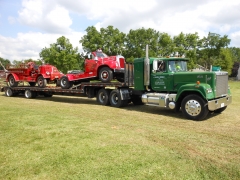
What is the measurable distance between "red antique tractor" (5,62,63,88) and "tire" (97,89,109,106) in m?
3.49

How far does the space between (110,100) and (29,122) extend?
4544 millimetres

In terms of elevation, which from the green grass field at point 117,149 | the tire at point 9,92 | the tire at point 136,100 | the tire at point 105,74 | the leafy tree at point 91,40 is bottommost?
the green grass field at point 117,149

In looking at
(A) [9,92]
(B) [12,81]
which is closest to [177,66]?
(B) [12,81]

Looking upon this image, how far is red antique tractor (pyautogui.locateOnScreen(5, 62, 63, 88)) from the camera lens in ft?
43.8

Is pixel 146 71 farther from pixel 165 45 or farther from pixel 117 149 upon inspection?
pixel 165 45

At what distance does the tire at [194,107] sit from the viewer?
735cm

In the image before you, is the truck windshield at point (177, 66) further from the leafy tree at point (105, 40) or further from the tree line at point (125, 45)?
the leafy tree at point (105, 40)

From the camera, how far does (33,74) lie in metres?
14.0

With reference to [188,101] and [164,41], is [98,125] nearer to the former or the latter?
[188,101]

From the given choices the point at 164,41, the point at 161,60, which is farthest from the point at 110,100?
the point at 164,41

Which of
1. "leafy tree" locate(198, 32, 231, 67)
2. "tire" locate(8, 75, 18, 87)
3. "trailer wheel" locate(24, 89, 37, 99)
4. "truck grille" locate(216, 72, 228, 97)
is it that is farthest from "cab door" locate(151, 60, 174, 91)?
"leafy tree" locate(198, 32, 231, 67)

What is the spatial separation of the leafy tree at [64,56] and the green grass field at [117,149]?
33.8 m

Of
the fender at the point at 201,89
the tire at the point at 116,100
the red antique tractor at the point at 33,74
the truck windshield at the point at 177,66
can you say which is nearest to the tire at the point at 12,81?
the red antique tractor at the point at 33,74

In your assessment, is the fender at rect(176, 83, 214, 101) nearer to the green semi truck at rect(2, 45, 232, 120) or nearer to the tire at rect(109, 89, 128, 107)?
the green semi truck at rect(2, 45, 232, 120)
